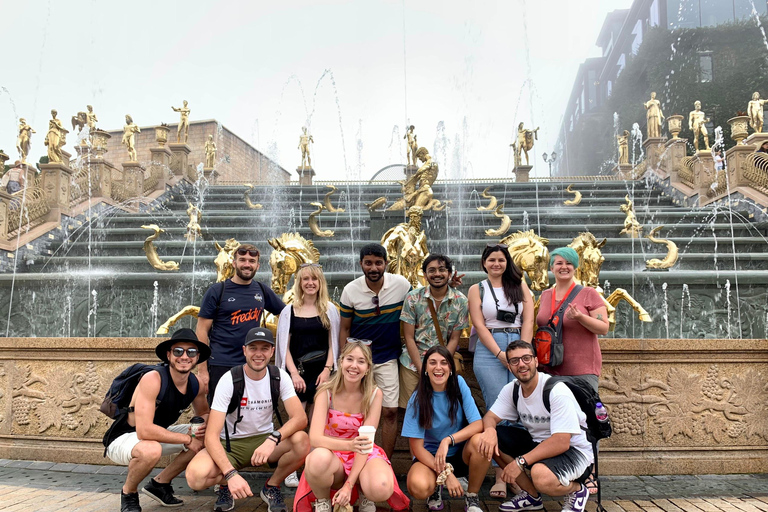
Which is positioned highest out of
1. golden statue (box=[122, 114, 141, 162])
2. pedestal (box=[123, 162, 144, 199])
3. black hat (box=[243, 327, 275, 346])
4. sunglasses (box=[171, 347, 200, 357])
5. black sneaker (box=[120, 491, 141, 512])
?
golden statue (box=[122, 114, 141, 162])

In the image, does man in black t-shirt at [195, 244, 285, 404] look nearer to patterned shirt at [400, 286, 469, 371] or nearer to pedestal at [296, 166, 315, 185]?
patterned shirt at [400, 286, 469, 371]

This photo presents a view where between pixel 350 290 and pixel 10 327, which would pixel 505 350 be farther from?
pixel 10 327

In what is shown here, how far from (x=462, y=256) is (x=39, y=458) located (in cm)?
726

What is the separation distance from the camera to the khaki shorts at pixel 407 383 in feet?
13.0

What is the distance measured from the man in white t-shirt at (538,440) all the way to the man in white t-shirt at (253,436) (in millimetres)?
1221

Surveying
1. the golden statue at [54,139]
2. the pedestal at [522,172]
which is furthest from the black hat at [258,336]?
the pedestal at [522,172]

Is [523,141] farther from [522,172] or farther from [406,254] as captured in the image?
[406,254]

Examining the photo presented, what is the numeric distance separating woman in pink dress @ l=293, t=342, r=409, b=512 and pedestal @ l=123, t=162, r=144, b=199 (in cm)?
1595

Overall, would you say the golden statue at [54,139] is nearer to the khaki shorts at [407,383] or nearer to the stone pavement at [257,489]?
the stone pavement at [257,489]

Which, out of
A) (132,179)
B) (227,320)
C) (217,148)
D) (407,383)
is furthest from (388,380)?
(217,148)

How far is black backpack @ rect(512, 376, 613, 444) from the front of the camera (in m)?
3.44

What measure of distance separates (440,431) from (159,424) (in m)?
1.86

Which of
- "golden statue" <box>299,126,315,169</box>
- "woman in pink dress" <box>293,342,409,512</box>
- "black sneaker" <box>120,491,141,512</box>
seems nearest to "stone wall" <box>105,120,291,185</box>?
"golden statue" <box>299,126,315,169</box>

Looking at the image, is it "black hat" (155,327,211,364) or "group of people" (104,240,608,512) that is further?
"black hat" (155,327,211,364)
